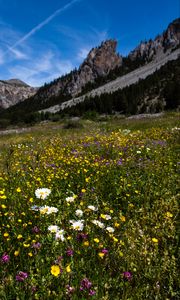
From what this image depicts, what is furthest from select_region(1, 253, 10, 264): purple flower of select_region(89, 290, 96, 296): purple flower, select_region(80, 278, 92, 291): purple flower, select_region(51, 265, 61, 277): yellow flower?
select_region(89, 290, 96, 296): purple flower

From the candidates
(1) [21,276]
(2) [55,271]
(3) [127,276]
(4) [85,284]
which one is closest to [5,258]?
(1) [21,276]

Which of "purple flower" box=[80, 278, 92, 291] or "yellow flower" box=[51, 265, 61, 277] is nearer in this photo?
"yellow flower" box=[51, 265, 61, 277]

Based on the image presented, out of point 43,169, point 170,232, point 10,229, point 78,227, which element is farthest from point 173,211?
point 43,169

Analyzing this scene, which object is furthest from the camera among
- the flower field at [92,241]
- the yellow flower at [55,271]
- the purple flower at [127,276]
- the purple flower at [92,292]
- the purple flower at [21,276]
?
the purple flower at [127,276]

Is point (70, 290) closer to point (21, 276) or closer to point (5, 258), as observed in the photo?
point (21, 276)

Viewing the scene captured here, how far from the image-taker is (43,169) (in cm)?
732

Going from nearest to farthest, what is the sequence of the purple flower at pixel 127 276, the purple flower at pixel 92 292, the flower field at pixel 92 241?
1. the purple flower at pixel 92 292
2. the flower field at pixel 92 241
3. the purple flower at pixel 127 276

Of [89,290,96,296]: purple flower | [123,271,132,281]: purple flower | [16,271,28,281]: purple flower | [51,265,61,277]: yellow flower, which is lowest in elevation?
[123,271,132,281]: purple flower

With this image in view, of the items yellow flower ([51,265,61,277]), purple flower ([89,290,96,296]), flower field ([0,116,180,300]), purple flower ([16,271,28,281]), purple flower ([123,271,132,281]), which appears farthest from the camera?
purple flower ([123,271,132,281])

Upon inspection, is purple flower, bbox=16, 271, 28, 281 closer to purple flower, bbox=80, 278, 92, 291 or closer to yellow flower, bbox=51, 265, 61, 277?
yellow flower, bbox=51, 265, 61, 277

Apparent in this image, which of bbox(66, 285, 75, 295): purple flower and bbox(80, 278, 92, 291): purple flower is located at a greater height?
bbox(66, 285, 75, 295): purple flower

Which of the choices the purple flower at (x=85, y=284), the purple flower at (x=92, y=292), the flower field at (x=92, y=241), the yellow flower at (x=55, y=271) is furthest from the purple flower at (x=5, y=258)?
the purple flower at (x=92, y=292)

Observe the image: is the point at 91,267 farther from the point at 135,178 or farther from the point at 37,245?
the point at 135,178

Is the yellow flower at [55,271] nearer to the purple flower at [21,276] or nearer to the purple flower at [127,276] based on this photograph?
the purple flower at [21,276]
